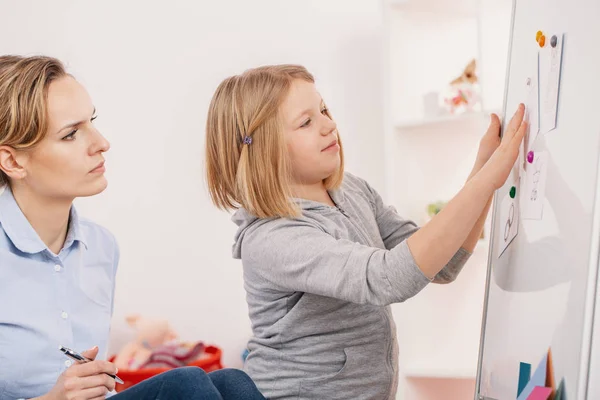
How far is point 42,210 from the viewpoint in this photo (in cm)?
144

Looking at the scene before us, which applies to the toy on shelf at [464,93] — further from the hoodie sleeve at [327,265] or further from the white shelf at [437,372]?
the hoodie sleeve at [327,265]

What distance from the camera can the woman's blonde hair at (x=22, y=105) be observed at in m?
1.36

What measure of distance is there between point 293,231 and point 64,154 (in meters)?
0.47

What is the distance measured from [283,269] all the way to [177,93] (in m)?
1.42

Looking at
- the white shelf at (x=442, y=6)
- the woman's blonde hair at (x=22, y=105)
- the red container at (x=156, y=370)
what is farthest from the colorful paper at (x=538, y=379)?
the white shelf at (x=442, y=6)

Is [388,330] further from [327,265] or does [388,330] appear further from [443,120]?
[443,120]

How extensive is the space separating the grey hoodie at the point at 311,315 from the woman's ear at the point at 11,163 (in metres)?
0.42

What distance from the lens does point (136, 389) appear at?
119 cm

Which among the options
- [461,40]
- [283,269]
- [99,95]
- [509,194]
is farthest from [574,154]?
[99,95]

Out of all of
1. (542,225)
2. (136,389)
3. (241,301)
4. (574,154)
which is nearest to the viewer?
(574,154)

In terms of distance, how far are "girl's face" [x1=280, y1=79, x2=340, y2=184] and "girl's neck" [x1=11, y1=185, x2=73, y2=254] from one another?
A: 45cm

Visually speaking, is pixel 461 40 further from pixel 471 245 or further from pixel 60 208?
pixel 60 208

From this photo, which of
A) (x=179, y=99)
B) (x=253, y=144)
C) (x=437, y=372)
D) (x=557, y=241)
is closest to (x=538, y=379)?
(x=557, y=241)

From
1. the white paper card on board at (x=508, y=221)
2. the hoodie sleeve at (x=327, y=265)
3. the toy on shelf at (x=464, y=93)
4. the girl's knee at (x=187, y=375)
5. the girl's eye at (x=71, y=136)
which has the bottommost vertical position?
the girl's knee at (x=187, y=375)
